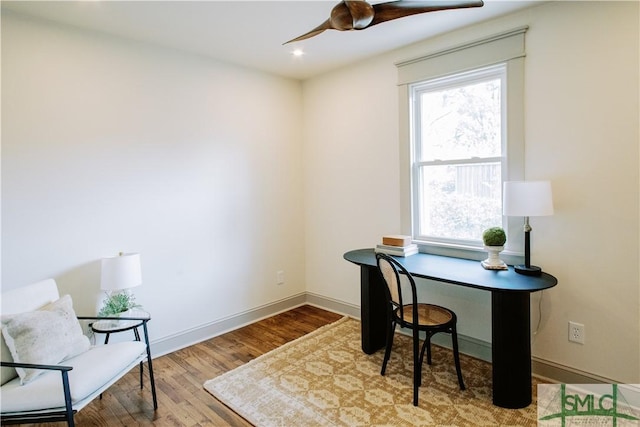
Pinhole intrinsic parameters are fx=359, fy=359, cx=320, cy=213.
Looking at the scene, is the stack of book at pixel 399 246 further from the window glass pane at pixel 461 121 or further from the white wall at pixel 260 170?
the window glass pane at pixel 461 121

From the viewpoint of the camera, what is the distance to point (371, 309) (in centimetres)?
293

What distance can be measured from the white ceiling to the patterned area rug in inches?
101

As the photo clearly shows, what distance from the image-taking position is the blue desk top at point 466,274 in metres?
2.14

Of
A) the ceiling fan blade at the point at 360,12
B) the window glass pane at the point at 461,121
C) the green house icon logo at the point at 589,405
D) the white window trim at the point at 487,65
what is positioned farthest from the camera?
the window glass pane at the point at 461,121

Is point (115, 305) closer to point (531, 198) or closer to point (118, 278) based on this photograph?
point (118, 278)

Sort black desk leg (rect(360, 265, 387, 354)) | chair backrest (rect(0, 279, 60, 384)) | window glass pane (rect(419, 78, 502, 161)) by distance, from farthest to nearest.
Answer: black desk leg (rect(360, 265, 387, 354)), window glass pane (rect(419, 78, 502, 161)), chair backrest (rect(0, 279, 60, 384))

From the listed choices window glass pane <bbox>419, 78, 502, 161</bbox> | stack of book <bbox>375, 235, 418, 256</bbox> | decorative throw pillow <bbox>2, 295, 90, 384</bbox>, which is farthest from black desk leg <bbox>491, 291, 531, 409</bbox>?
decorative throw pillow <bbox>2, 295, 90, 384</bbox>

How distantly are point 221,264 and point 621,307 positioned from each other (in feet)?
10.2

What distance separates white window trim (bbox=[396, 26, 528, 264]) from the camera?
2568mm

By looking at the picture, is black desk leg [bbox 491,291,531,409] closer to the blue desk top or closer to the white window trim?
the blue desk top

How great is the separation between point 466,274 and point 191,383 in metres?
2.09

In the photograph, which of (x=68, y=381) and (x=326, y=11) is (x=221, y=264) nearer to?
(x=68, y=381)

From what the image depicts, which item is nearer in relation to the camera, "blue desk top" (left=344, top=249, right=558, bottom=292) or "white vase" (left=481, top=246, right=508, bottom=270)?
"blue desk top" (left=344, top=249, right=558, bottom=292)

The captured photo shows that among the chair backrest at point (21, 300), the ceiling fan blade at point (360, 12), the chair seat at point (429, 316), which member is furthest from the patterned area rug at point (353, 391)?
the ceiling fan blade at point (360, 12)
